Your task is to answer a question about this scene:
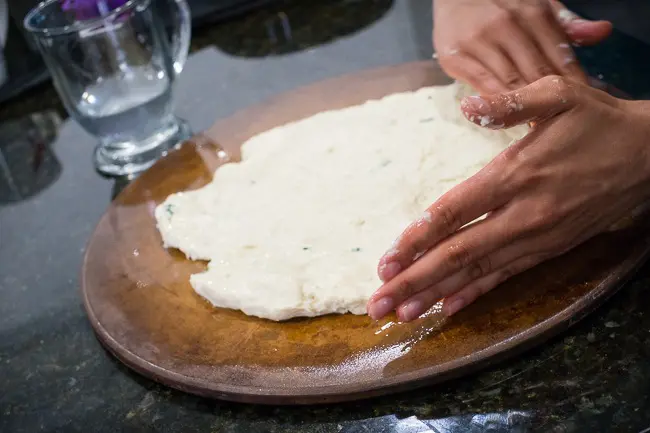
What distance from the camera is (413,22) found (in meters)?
1.83

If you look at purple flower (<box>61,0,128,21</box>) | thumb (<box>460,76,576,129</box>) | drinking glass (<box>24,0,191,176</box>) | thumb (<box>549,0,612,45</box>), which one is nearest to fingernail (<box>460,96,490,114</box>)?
thumb (<box>460,76,576,129</box>)

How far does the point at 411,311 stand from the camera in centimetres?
86

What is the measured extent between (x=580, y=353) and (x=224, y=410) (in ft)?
1.45

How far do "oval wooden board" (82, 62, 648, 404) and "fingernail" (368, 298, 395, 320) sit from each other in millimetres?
43

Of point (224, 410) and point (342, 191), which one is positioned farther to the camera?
point (342, 191)

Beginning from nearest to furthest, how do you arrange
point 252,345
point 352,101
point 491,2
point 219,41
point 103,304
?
point 252,345 < point 103,304 < point 491,2 < point 352,101 < point 219,41

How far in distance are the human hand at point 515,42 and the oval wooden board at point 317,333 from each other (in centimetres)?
31

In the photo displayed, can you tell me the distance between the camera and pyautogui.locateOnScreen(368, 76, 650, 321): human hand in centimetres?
85

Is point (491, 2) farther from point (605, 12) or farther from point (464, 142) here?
point (605, 12)

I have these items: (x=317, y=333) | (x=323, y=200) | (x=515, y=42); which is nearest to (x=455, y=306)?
(x=317, y=333)

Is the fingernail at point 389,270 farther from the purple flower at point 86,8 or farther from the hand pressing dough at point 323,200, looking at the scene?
the purple flower at point 86,8

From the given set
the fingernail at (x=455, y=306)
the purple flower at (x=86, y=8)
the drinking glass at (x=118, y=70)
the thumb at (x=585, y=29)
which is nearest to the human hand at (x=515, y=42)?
the thumb at (x=585, y=29)

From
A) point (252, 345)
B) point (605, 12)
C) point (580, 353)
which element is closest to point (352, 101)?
point (605, 12)

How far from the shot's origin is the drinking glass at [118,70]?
140cm
